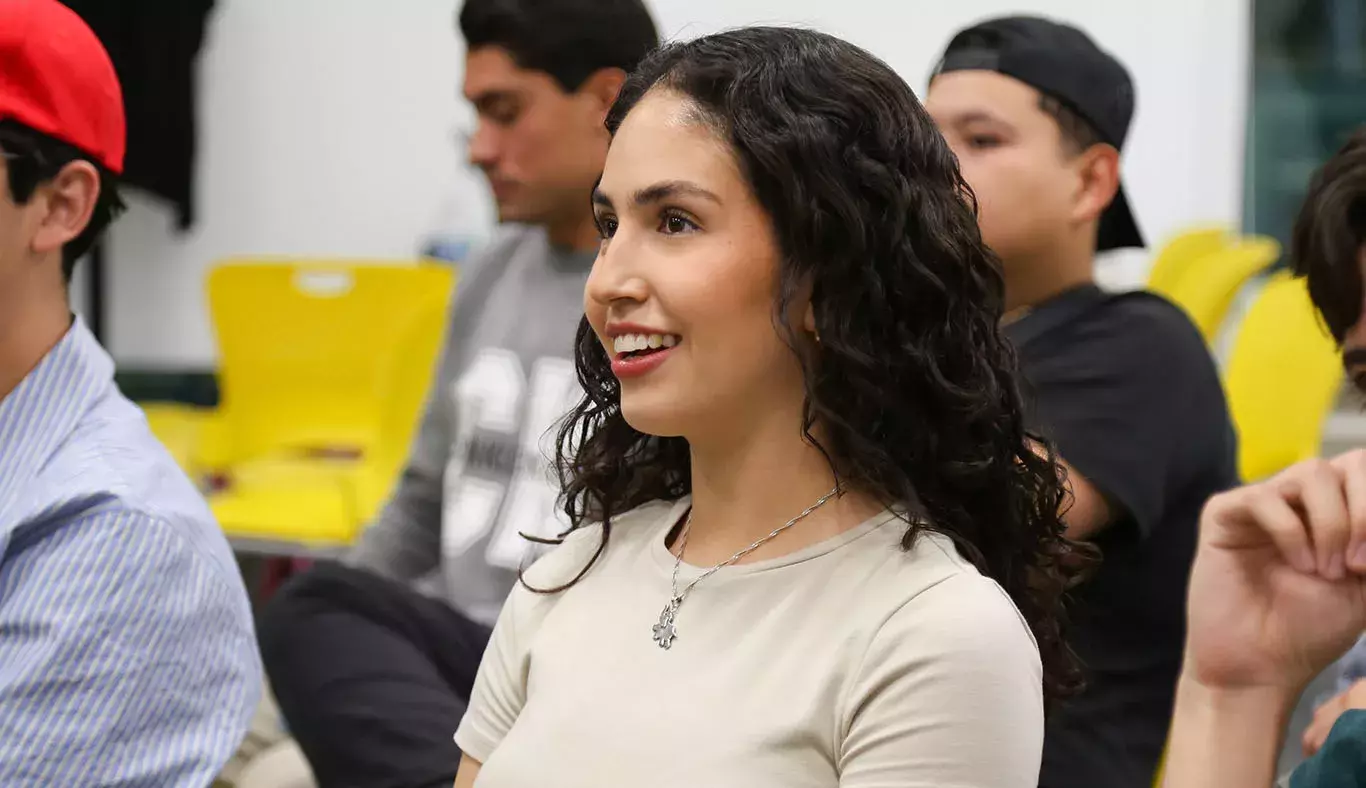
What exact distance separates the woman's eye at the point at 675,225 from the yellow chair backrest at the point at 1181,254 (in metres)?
2.54

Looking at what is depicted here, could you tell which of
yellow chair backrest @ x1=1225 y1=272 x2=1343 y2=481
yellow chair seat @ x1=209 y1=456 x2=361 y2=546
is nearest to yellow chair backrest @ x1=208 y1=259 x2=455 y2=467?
yellow chair seat @ x1=209 y1=456 x2=361 y2=546

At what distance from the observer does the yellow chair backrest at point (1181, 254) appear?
339cm

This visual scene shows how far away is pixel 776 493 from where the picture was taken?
1009 millimetres

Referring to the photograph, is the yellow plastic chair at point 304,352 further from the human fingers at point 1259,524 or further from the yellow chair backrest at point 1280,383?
the human fingers at point 1259,524

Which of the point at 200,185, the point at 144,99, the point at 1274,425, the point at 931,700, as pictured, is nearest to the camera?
the point at 931,700

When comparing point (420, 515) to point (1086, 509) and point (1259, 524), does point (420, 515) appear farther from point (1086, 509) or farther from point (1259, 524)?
point (1259, 524)

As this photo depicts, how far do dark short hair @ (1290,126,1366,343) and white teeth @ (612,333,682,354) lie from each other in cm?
56

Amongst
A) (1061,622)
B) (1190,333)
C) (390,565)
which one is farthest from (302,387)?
(1061,622)

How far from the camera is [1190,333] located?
162cm

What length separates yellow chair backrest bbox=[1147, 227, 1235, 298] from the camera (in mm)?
3389

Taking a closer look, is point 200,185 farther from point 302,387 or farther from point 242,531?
point 242,531

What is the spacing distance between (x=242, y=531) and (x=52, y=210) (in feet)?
5.20

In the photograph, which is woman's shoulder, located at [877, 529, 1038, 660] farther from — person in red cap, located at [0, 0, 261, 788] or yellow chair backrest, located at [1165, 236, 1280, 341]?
yellow chair backrest, located at [1165, 236, 1280, 341]

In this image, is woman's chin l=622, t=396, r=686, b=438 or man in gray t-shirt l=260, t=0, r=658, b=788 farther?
man in gray t-shirt l=260, t=0, r=658, b=788
